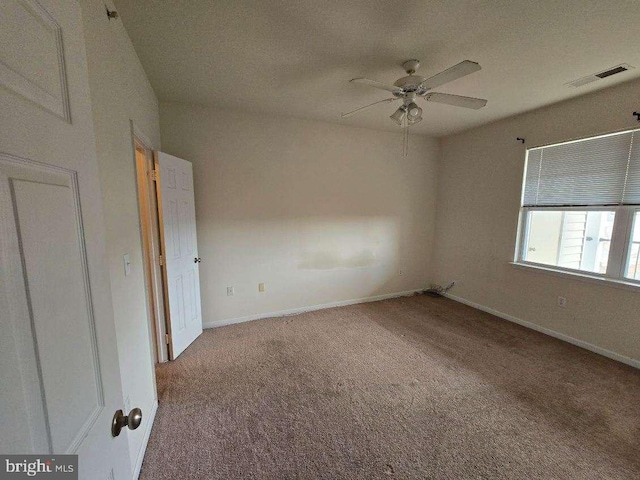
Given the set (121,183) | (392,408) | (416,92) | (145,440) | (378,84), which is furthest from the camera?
(416,92)

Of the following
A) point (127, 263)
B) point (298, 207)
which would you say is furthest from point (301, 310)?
point (127, 263)

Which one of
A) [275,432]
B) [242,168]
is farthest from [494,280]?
[242,168]

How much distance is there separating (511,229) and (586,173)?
94cm

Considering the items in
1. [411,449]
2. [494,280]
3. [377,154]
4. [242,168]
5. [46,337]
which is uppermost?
[377,154]

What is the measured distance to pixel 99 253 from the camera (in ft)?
2.15

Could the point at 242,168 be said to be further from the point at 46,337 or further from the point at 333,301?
the point at 46,337

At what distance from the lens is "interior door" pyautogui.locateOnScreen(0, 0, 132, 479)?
39cm

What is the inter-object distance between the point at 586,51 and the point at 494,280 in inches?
104

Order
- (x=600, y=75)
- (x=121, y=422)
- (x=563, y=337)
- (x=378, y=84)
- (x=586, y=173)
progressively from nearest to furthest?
1. (x=121, y=422)
2. (x=378, y=84)
3. (x=600, y=75)
4. (x=586, y=173)
5. (x=563, y=337)

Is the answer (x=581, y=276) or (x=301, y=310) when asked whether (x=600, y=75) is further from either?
(x=301, y=310)

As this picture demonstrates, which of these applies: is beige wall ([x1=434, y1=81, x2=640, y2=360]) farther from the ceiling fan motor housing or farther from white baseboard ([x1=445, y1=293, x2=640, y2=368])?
the ceiling fan motor housing

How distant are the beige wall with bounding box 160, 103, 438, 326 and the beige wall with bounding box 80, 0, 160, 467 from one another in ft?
3.95

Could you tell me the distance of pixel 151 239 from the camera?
7.50 ft

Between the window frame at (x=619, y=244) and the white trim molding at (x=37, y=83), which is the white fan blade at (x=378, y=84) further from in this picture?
the window frame at (x=619, y=244)
